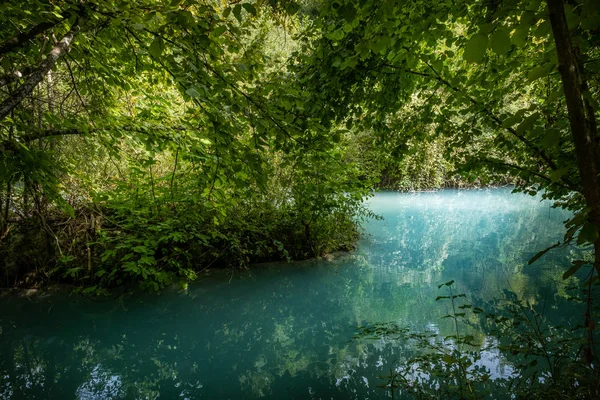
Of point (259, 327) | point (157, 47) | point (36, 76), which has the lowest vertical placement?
point (259, 327)

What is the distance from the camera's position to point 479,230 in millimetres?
10953

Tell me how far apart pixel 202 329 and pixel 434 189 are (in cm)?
2261

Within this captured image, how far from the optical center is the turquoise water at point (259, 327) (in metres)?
3.46

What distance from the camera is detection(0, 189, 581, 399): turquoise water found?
11.4ft

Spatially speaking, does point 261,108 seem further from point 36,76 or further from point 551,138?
point 36,76

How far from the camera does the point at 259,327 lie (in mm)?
4820

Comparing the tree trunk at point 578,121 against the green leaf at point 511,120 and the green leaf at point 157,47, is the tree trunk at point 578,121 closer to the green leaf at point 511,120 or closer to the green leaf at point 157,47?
the green leaf at point 511,120

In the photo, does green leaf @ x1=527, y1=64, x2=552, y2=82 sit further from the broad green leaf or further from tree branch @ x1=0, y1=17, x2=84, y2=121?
tree branch @ x1=0, y1=17, x2=84, y2=121

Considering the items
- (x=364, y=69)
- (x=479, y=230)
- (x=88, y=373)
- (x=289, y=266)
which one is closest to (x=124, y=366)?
(x=88, y=373)

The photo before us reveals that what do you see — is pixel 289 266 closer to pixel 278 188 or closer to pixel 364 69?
pixel 278 188

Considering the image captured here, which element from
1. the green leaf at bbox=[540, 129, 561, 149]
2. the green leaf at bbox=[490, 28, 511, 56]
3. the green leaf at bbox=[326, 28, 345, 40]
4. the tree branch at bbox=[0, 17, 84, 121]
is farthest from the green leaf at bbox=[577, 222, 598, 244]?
the tree branch at bbox=[0, 17, 84, 121]

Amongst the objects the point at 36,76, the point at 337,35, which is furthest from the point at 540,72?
the point at 36,76

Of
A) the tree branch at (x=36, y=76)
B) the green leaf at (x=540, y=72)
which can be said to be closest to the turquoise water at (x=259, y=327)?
the tree branch at (x=36, y=76)

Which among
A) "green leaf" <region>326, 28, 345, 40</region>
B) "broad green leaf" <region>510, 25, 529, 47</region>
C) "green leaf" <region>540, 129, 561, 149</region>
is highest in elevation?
"green leaf" <region>326, 28, 345, 40</region>
